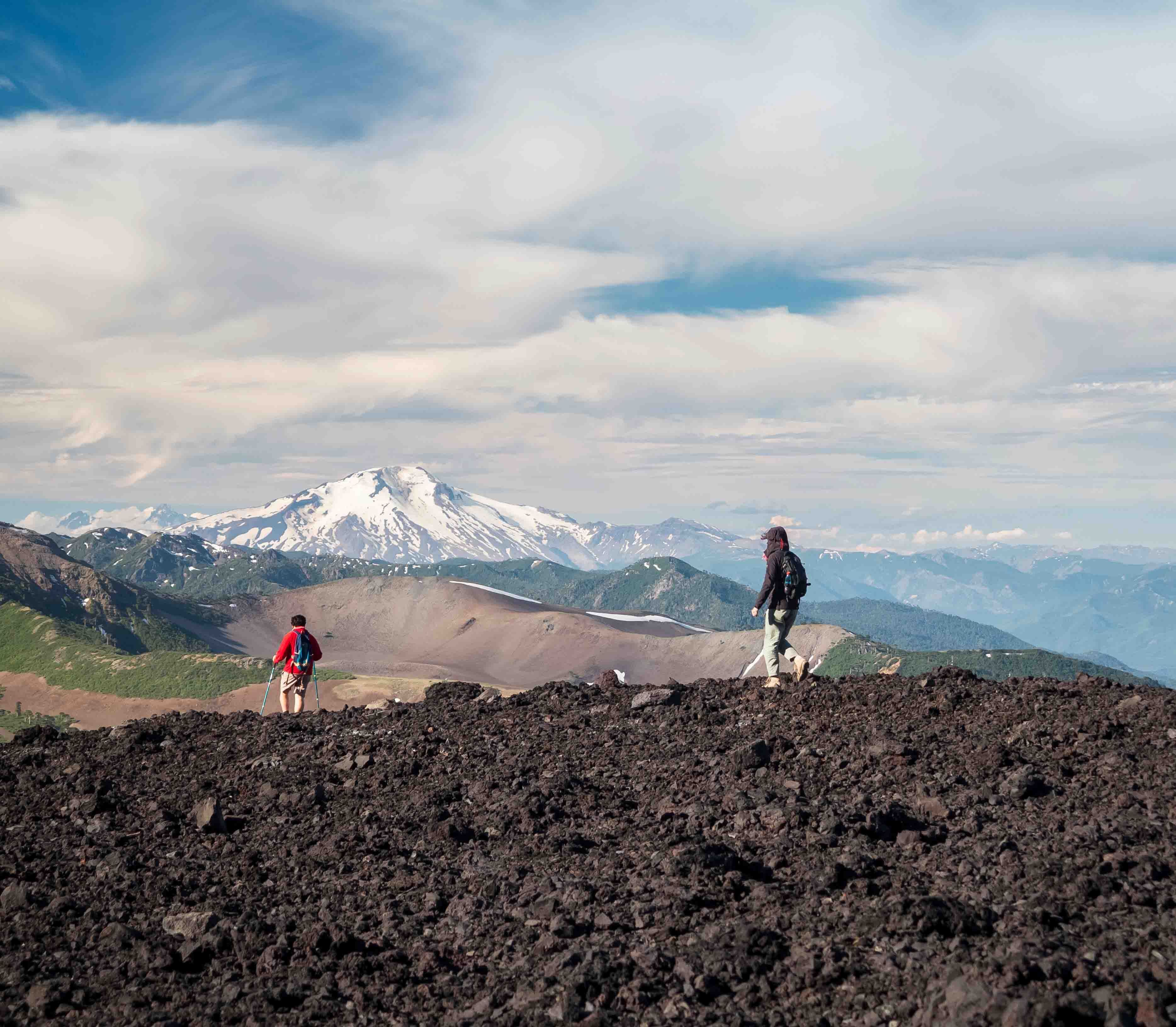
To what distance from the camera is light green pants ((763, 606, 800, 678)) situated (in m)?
19.8

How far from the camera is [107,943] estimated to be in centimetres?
989

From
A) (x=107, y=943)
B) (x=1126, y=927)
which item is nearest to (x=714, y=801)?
(x=1126, y=927)

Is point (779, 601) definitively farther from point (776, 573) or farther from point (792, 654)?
point (792, 654)

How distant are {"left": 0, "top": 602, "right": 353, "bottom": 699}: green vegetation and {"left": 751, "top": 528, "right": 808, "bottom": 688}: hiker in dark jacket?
393 feet

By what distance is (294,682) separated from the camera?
22.9m

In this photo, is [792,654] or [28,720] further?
[28,720]

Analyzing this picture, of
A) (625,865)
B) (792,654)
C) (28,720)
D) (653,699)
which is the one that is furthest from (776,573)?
(28,720)

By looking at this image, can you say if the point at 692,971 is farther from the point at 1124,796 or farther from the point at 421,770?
the point at 421,770

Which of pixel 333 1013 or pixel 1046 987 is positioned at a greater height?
pixel 1046 987

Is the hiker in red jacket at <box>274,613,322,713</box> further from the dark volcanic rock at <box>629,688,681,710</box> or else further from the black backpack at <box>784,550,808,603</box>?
the black backpack at <box>784,550,808,603</box>

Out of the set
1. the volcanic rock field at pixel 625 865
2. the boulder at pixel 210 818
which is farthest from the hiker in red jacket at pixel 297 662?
the boulder at pixel 210 818

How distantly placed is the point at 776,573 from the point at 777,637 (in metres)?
1.59

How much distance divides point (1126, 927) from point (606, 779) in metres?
7.74

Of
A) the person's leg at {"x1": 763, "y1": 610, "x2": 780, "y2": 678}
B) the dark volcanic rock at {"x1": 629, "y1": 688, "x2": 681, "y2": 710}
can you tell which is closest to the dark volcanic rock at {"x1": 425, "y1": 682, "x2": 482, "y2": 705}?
the dark volcanic rock at {"x1": 629, "y1": 688, "x2": 681, "y2": 710}
